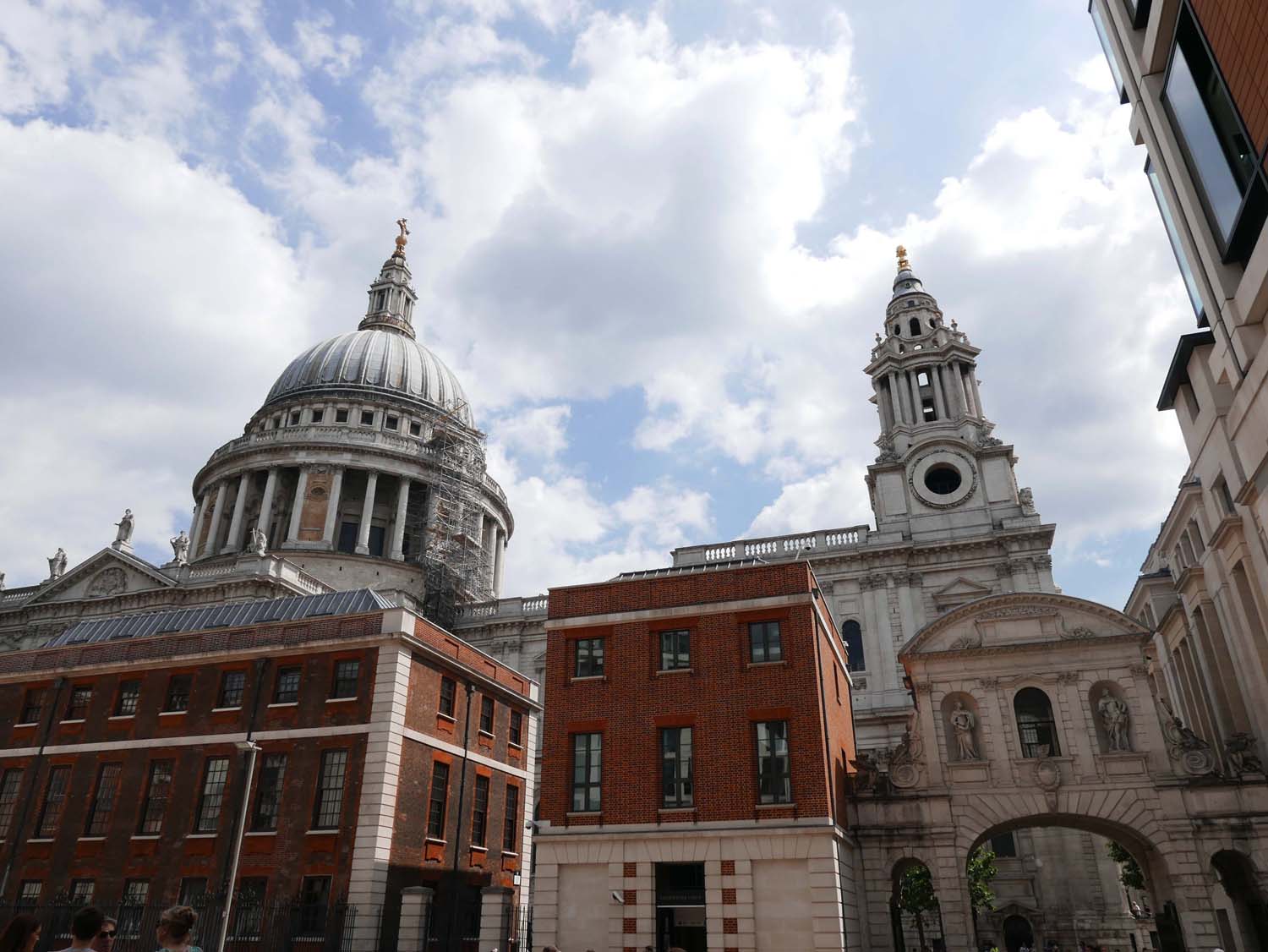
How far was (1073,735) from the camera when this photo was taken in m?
28.7

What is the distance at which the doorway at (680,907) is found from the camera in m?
25.7

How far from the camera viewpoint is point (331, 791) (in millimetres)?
30219

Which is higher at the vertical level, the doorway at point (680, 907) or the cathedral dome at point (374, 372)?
the cathedral dome at point (374, 372)

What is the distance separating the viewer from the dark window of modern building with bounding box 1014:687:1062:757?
29.2 m

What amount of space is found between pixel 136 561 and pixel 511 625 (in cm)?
2611

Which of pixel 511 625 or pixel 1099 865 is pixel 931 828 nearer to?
pixel 1099 865

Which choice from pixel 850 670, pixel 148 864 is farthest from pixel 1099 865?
pixel 148 864

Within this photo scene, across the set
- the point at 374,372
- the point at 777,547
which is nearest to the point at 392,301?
the point at 374,372

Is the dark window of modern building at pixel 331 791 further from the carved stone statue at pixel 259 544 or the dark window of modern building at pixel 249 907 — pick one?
the carved stone statue at pixel 259 544

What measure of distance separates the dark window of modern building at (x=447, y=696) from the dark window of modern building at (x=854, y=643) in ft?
81.1

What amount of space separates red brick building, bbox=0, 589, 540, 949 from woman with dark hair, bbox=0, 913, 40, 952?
64.4 ft

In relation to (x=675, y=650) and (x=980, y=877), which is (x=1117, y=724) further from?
(x=675, y=650)

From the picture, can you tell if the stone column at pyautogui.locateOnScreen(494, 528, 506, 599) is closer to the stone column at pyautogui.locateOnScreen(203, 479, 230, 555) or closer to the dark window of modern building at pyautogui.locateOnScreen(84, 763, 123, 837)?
the stone column at pyautogui.locateOnScreen(203, 479, 230, 555)

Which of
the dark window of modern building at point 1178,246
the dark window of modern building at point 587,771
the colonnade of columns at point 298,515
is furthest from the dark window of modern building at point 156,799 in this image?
the colonnade of columns at point 298,515
